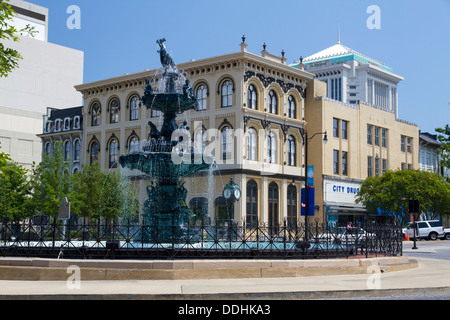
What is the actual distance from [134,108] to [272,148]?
14.5 m

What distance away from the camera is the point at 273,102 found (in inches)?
2076

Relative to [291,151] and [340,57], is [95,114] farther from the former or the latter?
[340,57]

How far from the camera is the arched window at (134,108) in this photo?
57562mm

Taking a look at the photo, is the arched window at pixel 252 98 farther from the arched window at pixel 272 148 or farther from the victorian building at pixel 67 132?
the victorian building at pixel 67 132

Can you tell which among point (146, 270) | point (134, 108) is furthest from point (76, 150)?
point (146, 270)

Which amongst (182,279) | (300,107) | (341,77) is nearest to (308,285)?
(182,279)

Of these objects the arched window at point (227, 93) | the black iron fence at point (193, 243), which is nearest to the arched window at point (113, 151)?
the arched window at point (227, 93)

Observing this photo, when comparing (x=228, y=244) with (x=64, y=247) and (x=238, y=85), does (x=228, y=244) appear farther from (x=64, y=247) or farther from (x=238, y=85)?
(x=238, y=85)

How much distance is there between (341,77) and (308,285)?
176 m

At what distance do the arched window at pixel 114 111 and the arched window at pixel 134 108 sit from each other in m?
1.85

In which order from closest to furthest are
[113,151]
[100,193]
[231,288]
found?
1. [231,288]
2. [100,193]
3. [113,151]

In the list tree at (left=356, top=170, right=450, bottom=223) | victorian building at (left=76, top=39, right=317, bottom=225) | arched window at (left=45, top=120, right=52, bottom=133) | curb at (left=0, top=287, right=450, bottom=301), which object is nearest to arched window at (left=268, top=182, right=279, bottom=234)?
victorian building at (left=76, top=39, right=317, bottom=225)

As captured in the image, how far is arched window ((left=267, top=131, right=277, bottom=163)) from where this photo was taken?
5197 cm
